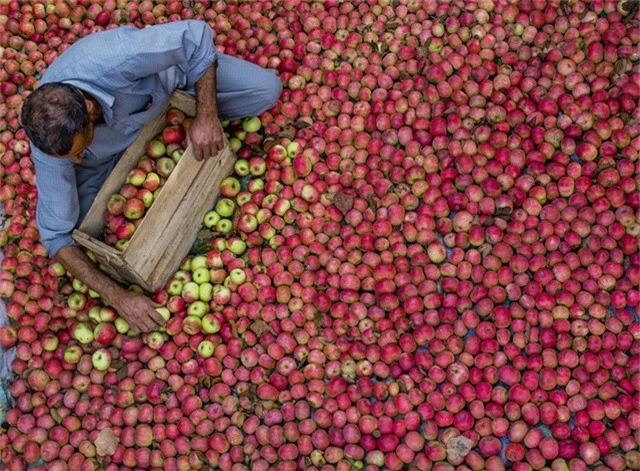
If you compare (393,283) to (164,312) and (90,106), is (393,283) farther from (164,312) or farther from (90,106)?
(90,106)

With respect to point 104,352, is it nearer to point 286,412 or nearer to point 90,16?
point 286,412

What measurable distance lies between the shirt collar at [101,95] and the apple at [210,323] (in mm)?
1073

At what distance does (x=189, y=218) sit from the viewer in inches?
131

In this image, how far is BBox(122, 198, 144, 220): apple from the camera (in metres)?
3.23

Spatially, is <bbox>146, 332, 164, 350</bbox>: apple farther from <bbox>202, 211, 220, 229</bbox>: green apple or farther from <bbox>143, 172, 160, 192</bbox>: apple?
<bbox>143, 172, 160, 192</bbox>: apple

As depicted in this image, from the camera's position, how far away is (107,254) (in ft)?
9.70

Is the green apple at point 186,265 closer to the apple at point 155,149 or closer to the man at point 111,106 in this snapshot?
the man at point 111,106

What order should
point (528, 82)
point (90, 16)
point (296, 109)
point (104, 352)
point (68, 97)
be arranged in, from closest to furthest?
point (68, 97) < point (104, 352) < point (528, 82) < point (296, 109) < point (90, 16)

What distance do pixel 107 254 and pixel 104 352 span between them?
0.56 m

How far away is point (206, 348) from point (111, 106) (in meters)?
1.24

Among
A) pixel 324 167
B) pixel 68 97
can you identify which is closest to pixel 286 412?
pixel 324 167

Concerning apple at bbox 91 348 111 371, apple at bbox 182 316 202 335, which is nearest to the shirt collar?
apple at bbox 182 316 202 335

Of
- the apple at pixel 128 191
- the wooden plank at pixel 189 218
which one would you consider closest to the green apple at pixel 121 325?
the wooden plank at pixel 189 218

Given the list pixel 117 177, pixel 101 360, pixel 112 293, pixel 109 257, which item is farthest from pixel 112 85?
pixel 101 360
